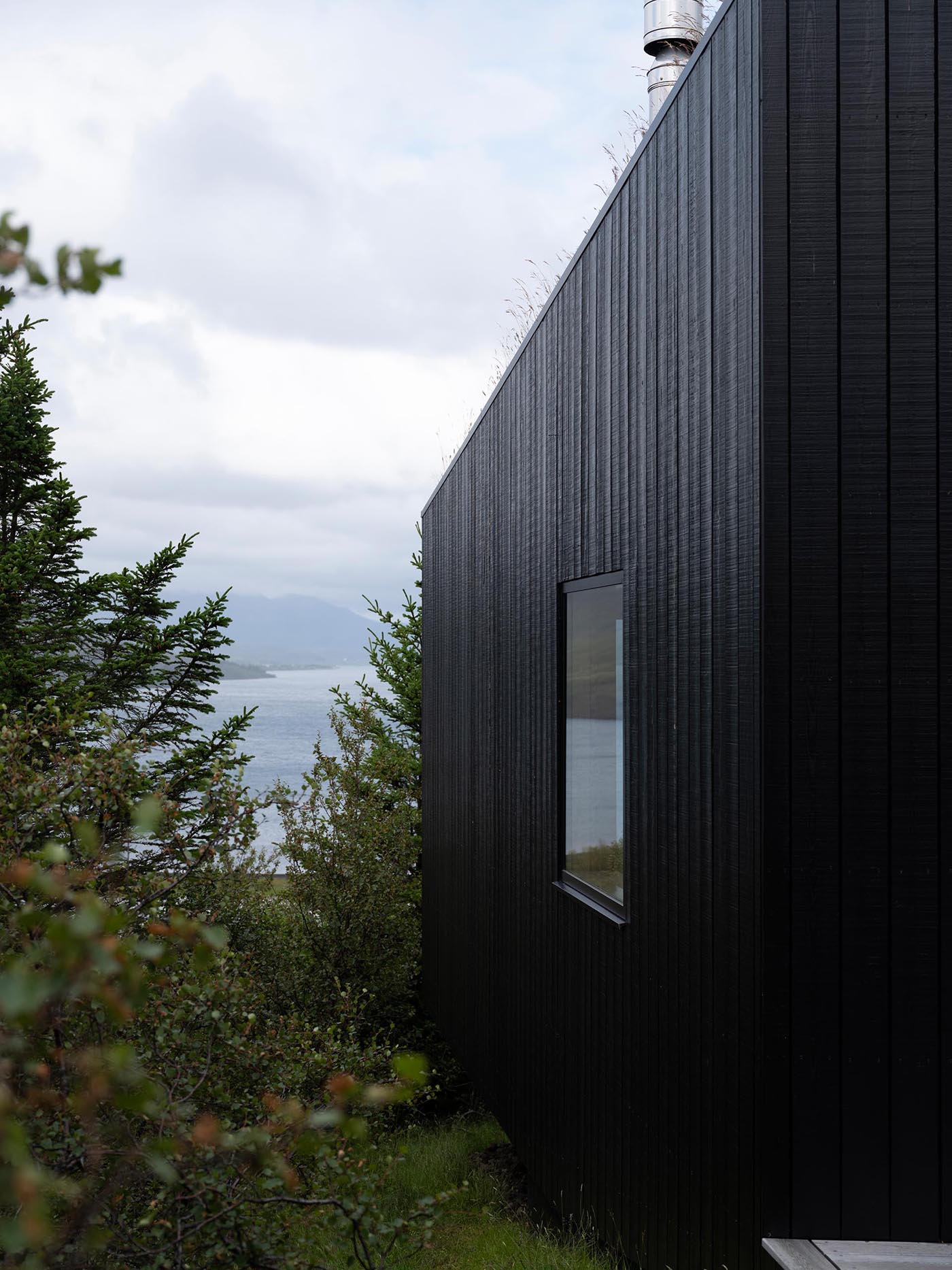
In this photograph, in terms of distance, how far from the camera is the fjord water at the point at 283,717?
35.6 meters

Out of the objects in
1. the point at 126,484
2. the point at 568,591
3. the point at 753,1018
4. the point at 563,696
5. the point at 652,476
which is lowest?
the point at 753,1018

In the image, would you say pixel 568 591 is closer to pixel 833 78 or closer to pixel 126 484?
pixel 833 78

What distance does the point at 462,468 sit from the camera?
7129 mm

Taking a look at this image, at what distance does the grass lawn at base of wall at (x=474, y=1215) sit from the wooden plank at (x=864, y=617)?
4.69 feet

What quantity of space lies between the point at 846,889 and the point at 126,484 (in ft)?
98.4

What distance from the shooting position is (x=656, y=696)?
339 cm

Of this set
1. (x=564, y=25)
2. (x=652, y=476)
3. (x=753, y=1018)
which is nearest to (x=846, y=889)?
(x=753, y=1018)

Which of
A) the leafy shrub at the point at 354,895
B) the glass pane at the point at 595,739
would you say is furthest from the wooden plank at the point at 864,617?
the leafy shrub at the point at 354,895

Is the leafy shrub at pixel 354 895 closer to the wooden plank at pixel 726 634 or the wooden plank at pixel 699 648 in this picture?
the wooden plank at pixel 699 648

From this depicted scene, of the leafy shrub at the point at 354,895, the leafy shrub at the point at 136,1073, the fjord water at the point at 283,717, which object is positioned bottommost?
the fjord water at the point at 283,717

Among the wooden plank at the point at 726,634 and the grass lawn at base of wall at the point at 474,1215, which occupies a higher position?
the wooden plank at the point at 726,634

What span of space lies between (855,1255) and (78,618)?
34.9ft

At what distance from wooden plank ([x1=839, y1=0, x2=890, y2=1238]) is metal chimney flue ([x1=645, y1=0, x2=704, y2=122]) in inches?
86.4

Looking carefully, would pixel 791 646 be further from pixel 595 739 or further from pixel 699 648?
pixel 595 739
